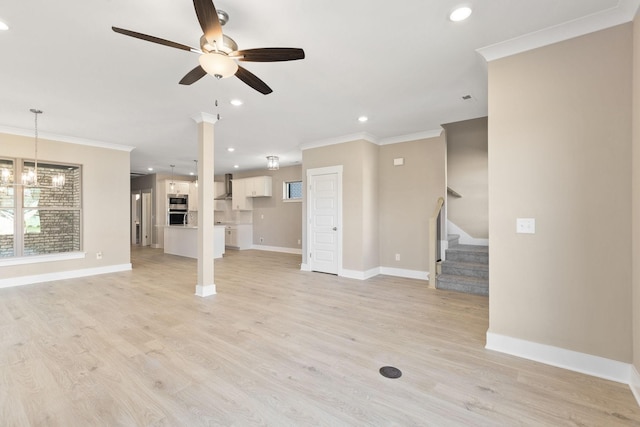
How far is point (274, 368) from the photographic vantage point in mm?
2227

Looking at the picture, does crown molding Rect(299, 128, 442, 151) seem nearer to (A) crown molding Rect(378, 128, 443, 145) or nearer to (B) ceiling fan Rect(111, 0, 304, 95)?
(A) crown molding Rect(378, 128, 443, 145)

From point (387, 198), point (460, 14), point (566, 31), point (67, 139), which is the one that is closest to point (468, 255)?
point (387, 198)

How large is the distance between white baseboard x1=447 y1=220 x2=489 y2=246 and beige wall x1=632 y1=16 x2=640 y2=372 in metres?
3.87

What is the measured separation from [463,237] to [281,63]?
503 centimetres

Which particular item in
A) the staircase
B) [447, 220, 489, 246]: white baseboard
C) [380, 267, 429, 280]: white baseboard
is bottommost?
[380, 267, 429, 280]: white baseboard

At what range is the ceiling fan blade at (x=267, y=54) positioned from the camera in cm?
191

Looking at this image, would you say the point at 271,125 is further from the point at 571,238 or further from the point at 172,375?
the point at 571,238

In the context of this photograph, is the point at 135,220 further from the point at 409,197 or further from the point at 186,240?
the point at 409,197

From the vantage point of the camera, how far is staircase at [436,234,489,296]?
4.27m

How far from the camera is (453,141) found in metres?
6.09

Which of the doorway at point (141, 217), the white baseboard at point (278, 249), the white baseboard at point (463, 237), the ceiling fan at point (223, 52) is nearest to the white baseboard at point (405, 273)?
the white baseboard at point (463, 237)

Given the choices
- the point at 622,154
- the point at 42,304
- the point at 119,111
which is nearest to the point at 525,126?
the point at 622,154

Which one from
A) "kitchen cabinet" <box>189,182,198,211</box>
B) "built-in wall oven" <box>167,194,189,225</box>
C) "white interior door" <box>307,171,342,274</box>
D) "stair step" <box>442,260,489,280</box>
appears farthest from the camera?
"kitchen cabinet" <box>189,182,198,211</box>

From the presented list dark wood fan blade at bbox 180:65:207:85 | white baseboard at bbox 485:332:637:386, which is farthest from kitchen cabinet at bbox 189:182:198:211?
white baseboard at bbox 485:332:637:386
